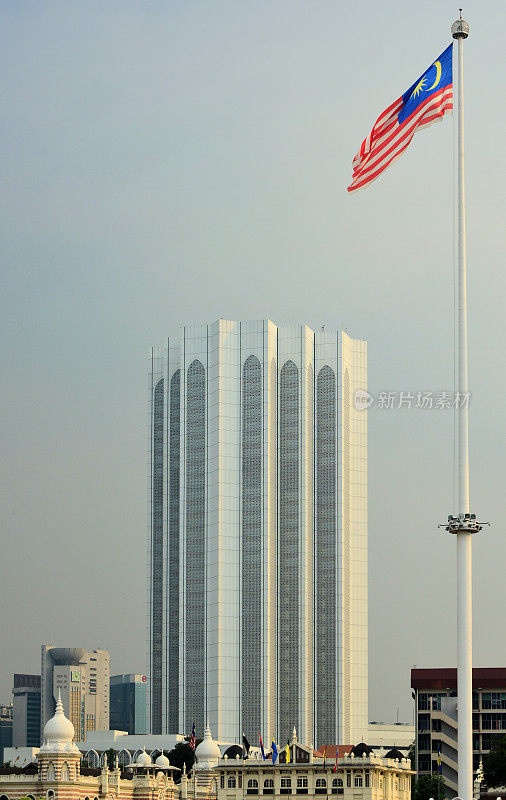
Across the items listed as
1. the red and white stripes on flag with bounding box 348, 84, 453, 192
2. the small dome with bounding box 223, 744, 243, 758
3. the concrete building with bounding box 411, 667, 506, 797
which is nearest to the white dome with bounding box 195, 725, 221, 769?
the small dome with bounding box 223, 744, 243, 758

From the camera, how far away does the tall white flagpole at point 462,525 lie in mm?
58062

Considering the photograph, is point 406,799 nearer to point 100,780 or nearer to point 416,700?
point 100,780

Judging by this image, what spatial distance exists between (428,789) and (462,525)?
325 feet

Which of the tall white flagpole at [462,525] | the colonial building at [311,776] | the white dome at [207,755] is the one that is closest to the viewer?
the tall white flagpole at [462,525]

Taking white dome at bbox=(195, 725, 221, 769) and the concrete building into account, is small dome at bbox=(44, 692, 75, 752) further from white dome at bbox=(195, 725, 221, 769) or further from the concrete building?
the concrete building

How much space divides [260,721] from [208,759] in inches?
1624

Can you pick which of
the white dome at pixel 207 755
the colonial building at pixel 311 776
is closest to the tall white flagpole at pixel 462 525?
the colonial building at pixel 311 776

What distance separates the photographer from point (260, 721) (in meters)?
Answer: 197

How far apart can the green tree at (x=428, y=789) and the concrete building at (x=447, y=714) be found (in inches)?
905

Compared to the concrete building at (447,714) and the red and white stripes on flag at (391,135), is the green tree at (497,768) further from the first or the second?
the red and white stripes on flag at (391,135)

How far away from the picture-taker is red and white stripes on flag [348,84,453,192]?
192 feet

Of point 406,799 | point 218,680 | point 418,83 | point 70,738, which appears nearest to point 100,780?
point 70,738

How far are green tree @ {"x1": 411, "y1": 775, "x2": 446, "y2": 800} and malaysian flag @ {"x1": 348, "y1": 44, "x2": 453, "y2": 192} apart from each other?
99765mm

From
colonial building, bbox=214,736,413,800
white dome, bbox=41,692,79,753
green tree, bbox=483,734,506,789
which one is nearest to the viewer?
white dome, bbox=41,692,79,753
